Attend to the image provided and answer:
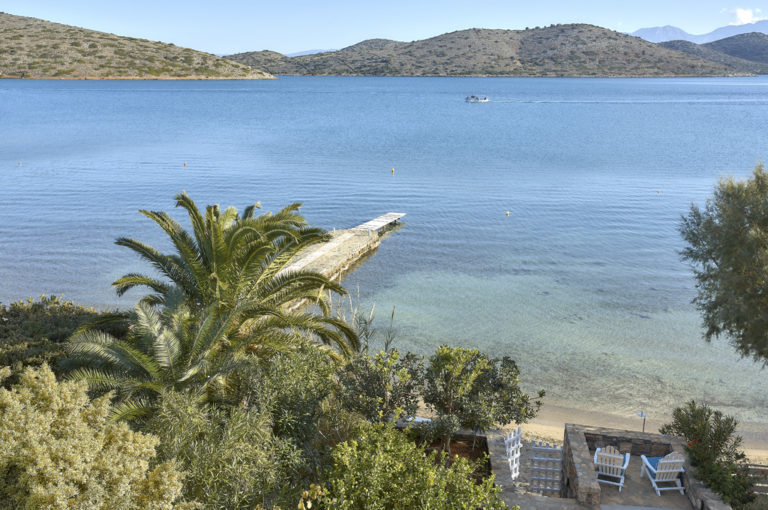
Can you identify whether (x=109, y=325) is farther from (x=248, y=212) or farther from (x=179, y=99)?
(x=179, y=99)

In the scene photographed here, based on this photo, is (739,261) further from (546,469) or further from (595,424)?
(546,469)

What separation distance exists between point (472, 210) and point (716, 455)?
27.8 meters

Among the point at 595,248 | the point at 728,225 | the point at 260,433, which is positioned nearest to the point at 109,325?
the point at 260,433

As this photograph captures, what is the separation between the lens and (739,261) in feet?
40.6

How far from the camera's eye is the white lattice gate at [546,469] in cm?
1108

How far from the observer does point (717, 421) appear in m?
10.4

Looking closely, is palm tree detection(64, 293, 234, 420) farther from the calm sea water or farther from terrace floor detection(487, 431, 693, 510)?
the calm sea water

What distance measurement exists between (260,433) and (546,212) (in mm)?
30863

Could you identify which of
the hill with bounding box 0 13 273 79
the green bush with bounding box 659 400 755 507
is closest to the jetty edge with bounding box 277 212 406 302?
the green bush with bounding box 659 400 755 507

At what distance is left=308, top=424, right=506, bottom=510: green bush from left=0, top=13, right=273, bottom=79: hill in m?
164

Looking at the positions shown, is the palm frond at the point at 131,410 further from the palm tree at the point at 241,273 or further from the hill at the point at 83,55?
the hill at the point at 83,55

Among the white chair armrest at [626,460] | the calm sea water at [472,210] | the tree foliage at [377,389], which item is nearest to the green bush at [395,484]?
the tree foliage at [377,389]

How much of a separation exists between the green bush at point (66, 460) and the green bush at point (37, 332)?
4057 millimetres

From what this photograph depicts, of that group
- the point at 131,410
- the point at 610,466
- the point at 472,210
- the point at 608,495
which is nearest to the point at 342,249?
the point at 472,210
